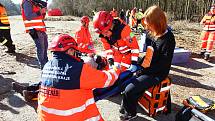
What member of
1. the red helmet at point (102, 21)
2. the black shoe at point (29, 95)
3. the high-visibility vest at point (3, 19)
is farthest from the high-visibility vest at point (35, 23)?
the high-visibility vest at point (3, 19)

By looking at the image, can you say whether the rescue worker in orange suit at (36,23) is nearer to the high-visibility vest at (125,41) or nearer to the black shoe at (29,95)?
the black shoe at (29,95)

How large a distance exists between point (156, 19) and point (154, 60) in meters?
0.65

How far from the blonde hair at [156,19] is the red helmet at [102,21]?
68 centimetres

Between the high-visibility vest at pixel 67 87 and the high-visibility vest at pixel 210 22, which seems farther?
the high-visibility vest at pixel 210 22

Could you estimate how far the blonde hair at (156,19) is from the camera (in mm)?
4207

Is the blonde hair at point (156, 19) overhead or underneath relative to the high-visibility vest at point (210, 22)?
overhead

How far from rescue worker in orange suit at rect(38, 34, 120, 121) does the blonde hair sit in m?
1.31

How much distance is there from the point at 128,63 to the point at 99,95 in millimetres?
857

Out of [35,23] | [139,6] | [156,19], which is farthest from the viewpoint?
[139,6]

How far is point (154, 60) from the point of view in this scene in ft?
14.8

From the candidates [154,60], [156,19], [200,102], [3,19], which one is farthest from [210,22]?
[3,19]

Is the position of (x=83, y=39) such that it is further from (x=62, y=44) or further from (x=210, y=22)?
(x=62, y=44)

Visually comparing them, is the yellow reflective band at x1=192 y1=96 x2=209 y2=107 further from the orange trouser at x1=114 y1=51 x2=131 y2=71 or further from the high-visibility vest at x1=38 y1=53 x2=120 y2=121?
the high-visibility vest at x1=38 y1=53 x2=120 y2=121

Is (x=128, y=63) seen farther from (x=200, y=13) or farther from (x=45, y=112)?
(x=200, y=13)
